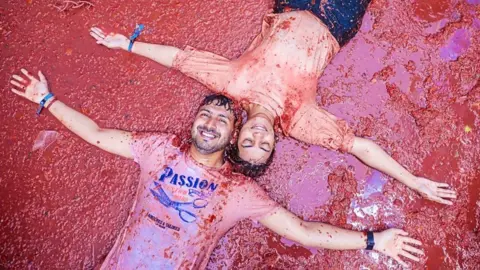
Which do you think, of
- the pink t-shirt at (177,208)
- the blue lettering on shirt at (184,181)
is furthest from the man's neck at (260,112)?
the blue lettering on shirt at (184,181)

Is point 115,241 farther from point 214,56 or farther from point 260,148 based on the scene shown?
point 214,56

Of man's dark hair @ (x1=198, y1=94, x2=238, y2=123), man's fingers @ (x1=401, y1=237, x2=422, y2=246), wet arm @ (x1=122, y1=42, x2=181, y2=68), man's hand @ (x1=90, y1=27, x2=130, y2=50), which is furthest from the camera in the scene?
man's hand @ (x1=90, y1=27, x2=130, y2=50)

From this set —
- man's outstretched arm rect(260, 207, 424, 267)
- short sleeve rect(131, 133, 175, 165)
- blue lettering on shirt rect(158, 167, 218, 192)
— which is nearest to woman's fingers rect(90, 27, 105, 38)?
short sleeve rect(131, 133, 175, 165)

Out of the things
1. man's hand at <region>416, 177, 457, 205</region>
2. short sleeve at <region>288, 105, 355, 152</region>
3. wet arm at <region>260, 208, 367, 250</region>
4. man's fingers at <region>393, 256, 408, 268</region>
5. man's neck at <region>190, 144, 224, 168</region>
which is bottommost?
man's fingers at <region>393, 256, 408, 268</region>

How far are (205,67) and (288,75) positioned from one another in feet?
1.60

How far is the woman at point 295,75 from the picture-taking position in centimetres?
248

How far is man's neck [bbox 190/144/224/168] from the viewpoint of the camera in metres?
2.41

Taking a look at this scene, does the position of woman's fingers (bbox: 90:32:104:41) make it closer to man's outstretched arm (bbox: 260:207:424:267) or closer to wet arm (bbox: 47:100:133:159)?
wet arm (bbox: 47:100:133:159)

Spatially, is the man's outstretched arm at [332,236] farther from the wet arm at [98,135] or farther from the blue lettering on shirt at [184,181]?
the wet arm at [98,135]

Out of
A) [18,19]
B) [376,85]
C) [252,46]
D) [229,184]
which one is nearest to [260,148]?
[229,184]

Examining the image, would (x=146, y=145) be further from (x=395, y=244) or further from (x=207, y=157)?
(x=395, y=244)

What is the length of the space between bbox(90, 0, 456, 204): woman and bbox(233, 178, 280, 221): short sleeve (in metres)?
0.15

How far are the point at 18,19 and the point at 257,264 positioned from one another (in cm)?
224

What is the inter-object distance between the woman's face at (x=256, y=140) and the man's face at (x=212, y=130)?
93mm
